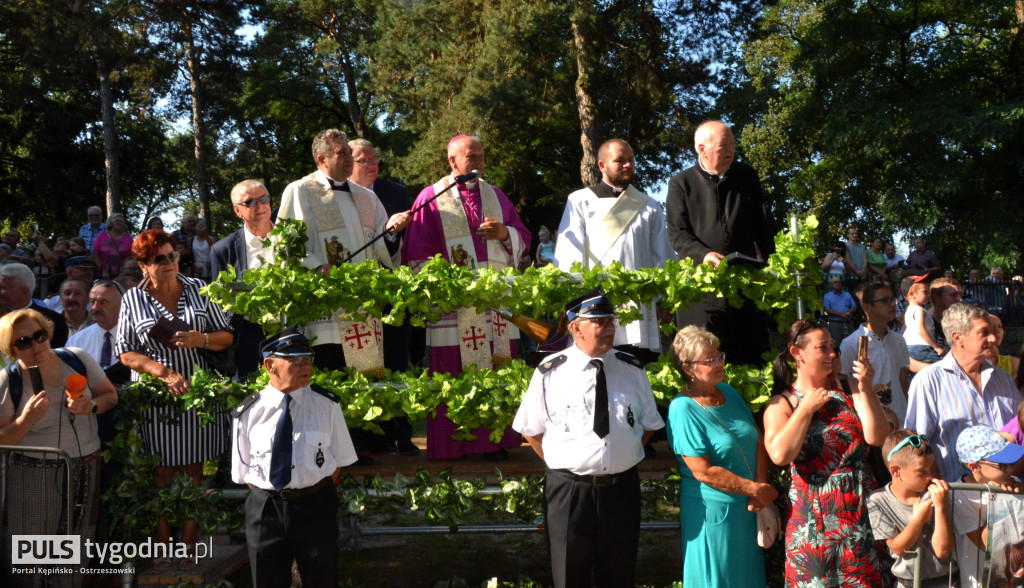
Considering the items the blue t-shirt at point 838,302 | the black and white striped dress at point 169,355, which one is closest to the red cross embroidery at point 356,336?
the black and white striped dress at point 169,355

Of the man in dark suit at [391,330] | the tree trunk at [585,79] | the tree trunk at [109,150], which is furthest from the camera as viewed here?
the tree trunk at [109,150]

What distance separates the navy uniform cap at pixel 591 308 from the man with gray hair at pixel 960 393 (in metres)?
1.85

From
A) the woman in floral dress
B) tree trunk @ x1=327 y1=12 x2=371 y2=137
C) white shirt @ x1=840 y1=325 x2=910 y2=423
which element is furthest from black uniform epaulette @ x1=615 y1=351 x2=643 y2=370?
tree trunk @ x1=327 y1=12 x2=371 y2=137

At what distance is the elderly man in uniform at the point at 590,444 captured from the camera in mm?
4734

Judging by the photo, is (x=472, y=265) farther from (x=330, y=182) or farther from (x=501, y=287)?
(x=330, y=182)

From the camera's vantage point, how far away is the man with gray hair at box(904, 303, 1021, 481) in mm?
5223

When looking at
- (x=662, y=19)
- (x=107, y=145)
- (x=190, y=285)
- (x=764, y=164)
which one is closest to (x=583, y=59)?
(x=662, y=19)

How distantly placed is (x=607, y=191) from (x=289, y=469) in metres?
3.01

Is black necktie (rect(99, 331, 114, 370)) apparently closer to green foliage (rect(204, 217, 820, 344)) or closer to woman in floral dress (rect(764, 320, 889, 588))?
green foliage (rect(204, 217, 820, 344))

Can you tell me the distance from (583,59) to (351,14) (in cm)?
1316

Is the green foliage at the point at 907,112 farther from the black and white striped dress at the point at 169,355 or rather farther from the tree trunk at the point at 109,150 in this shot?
the black and white striped dress at the point at 169,355

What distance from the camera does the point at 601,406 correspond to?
476cm

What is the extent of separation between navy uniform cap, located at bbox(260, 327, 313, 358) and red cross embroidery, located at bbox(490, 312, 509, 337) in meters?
1.79

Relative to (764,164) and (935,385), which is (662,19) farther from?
(935,385)
